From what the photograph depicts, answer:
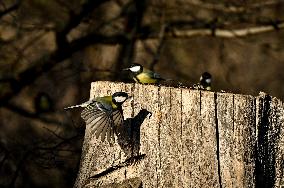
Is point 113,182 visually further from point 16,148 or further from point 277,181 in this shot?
point 16,148

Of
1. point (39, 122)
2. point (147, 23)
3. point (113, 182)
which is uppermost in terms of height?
point (147, 23)

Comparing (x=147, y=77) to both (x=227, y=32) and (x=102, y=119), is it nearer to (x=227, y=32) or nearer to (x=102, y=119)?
(x=102, y=119)

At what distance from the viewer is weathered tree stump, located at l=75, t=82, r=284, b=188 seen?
2.20 metres

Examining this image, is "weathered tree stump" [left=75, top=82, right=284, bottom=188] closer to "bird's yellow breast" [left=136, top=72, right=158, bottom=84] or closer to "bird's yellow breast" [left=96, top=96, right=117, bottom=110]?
"bird's yellow breast" [left=96, top=96, right=117, bottom=110]

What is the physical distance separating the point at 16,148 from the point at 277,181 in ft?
10.3

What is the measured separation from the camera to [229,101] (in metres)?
2.29

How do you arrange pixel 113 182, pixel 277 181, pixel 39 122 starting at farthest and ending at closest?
1. pixel 39 122
2. pixel 277 181
3. pixel 113 182

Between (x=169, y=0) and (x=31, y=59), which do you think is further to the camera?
(x=169, y=0)

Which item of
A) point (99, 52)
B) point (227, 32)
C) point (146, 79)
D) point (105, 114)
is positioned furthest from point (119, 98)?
point (227, 32)

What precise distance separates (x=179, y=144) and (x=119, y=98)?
26 centimetres

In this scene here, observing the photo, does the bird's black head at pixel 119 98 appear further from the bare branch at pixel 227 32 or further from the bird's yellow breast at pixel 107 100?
the bare branch at pixel 227 32

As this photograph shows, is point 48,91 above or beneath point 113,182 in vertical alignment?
above

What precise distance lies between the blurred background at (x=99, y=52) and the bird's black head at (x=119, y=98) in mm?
2907

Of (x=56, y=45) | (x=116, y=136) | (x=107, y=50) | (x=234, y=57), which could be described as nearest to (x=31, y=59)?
(x=56, y=45)
